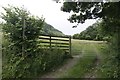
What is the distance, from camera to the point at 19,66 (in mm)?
11445

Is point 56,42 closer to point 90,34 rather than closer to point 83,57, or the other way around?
point 83,57

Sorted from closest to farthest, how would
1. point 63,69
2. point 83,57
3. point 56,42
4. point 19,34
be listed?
point 19,34 → point 63,69 → point 56,42 → point 83,57

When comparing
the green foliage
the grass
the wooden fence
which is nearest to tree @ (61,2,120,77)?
the grass

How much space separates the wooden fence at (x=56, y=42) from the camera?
550 inches

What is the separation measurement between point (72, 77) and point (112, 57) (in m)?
1.87

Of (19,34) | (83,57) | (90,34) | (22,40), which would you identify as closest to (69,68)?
(22,40)

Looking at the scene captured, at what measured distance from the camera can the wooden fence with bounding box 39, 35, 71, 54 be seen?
1397 cm

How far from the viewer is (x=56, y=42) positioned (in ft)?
50.7

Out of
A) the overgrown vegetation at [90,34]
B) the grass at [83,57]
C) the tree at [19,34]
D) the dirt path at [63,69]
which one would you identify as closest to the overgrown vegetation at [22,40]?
the tree at [19,34]

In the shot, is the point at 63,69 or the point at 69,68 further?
the point at 69,68

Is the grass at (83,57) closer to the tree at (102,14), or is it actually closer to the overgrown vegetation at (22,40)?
the overgrown vegetation at (22,40)

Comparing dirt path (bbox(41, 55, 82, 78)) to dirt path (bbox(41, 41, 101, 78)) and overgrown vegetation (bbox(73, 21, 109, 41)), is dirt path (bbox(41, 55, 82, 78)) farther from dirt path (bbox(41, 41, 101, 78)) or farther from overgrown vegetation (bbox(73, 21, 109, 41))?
overgrown vegetation (bbox(73, 21, 109, 41))

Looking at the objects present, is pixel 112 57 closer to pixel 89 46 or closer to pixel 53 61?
pixel 53 61

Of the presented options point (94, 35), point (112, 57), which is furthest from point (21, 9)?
point (94, 35)
